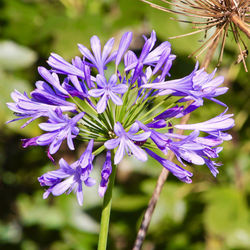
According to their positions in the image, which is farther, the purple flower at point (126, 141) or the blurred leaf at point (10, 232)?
the blurred leaf at point (10, 232)

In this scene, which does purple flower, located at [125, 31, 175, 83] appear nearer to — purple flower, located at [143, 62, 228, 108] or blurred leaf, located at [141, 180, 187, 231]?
purple flower, located at [143, 62, 228, 108]

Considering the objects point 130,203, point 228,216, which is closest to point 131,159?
point 130,203

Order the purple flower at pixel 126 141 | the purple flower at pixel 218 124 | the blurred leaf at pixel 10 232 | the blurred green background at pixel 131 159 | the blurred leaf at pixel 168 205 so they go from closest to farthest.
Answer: the purple flower at pixel 126 141, the purple flower at pixel 218 124, the blurred green background at pixel 131 159, the blurred leaf at pixel 168 205, the blurred leaf at pixel 10 232

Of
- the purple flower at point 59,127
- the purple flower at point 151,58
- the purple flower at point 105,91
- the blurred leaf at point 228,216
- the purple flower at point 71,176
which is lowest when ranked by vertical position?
the blurred leaf at point 228,216

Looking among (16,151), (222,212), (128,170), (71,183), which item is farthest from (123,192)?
(71,183)

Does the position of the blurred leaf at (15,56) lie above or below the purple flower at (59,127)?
below

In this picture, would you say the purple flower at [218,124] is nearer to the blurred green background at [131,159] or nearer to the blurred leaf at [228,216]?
the blurred green background at [131,159]

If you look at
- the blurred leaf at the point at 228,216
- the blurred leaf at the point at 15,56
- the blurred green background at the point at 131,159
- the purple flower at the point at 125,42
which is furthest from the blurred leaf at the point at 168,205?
the purple flower at the point at 125,42
